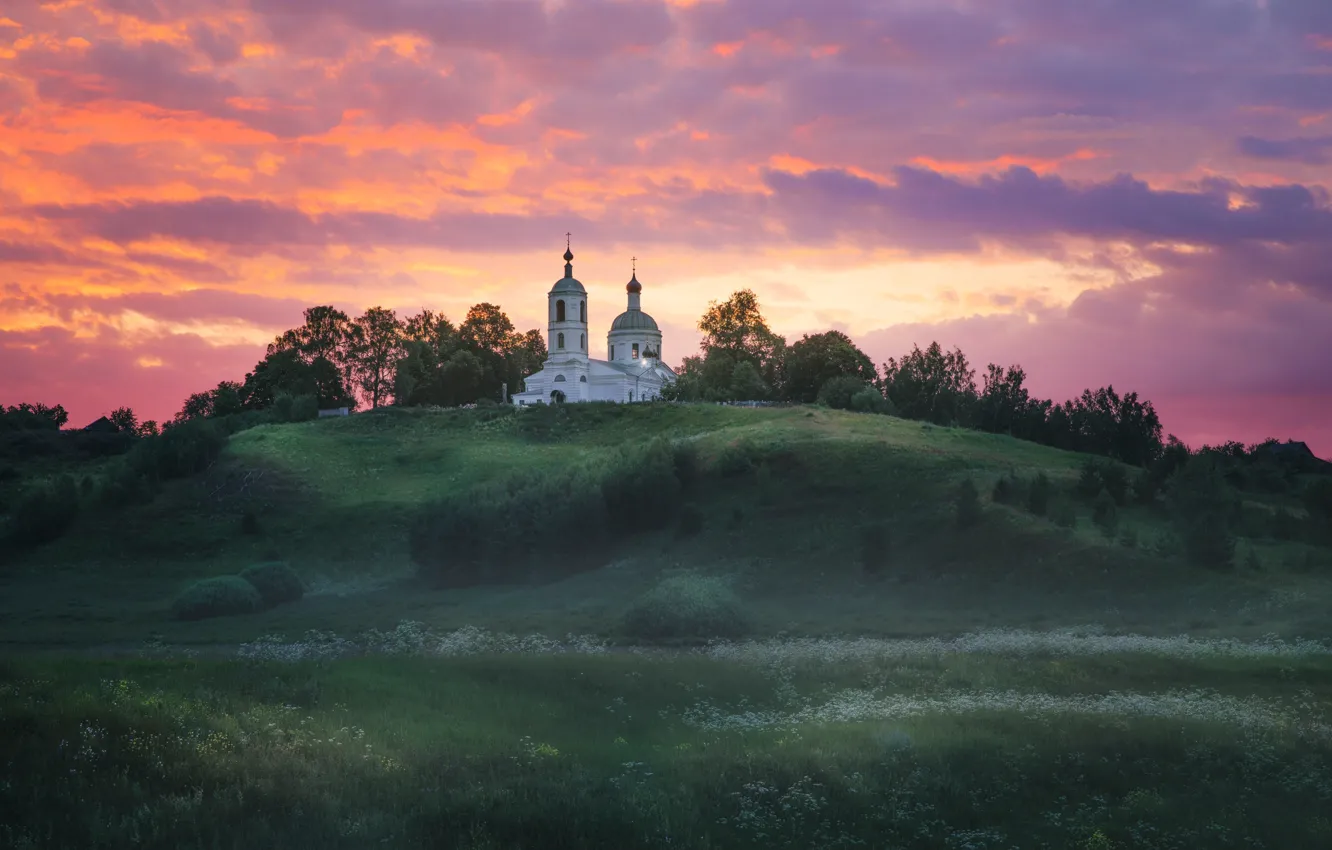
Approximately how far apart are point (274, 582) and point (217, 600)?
526cm

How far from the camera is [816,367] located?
14862cm

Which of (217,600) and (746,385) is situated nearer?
(217,600)

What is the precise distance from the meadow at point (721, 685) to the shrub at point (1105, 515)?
1.91ft

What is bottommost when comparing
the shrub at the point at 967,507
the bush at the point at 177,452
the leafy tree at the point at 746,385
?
the shrub at the point at 967,507

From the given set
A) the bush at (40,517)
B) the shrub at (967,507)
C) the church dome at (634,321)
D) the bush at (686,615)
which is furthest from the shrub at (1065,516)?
the church dome at (634,321)

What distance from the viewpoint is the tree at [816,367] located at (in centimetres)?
14825

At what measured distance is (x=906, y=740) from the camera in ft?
90.3

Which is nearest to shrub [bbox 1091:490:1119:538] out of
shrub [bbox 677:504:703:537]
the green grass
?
shrub [bbox 677:504:703:537]

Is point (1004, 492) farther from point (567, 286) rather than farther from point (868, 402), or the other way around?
point (567, 286)

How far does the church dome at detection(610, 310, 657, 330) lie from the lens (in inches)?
6801

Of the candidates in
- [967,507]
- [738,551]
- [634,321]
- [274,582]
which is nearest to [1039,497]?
[967,507]

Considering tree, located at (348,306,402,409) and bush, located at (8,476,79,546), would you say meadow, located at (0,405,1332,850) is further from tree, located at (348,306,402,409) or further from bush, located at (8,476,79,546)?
tree, located at (348,306,402,409)

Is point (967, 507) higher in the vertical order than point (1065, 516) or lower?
higher

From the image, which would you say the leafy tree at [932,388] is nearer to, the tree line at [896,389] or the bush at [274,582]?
the tree line at [896,389]
